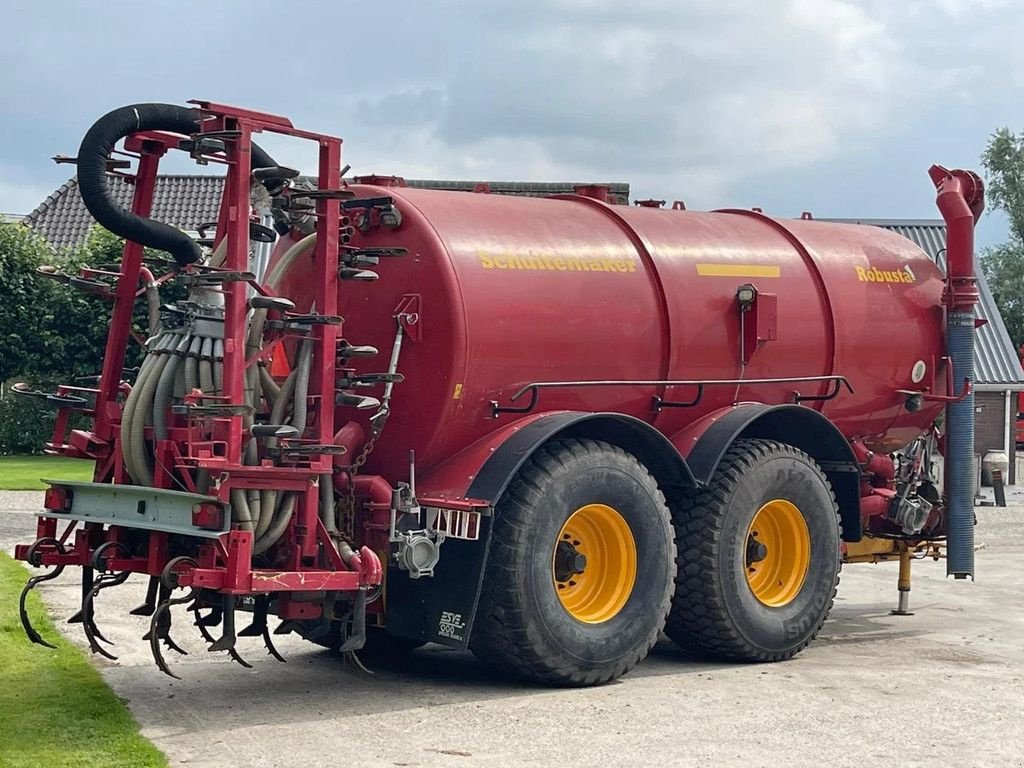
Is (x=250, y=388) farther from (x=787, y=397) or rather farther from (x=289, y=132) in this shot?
(x=787, y=397)

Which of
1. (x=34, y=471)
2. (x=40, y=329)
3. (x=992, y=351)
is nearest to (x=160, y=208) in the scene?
(x=40, y=329)

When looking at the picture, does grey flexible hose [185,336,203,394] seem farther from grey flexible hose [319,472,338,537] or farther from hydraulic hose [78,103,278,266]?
grey flexible hose [319,472,338,537]

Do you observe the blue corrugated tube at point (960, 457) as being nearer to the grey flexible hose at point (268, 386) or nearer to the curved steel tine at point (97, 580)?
the grey flexible hose at point (268, 386)

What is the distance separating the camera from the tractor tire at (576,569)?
7953 mm

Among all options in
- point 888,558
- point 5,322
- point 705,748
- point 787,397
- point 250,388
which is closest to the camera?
point 705,748

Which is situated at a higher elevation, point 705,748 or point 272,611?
point 272,611

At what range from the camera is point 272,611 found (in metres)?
7.77

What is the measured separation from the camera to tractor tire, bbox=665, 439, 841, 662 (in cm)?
902

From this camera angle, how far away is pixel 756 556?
30.9 feet

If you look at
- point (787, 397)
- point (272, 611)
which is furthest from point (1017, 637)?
point (272, 611)

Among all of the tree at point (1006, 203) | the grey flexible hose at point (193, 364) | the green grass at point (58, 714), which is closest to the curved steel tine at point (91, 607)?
the green grass at point (58, 714)

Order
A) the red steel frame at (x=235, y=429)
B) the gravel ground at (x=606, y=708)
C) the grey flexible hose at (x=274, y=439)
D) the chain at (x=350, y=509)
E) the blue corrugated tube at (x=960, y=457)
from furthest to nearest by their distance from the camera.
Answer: the blue corrugated tube at (x=960, y=457)
the chain at (x=350, y=509)
the grey flexible hose at (x=274, y=439)
the red steel frame at (x=235, y=429)
the gravel ground at (x=606, y=708)

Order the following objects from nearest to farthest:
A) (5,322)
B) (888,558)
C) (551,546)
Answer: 1. (551,546)
2. (888,558)
3. (5,322)

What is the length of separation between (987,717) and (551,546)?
2.41 meters
